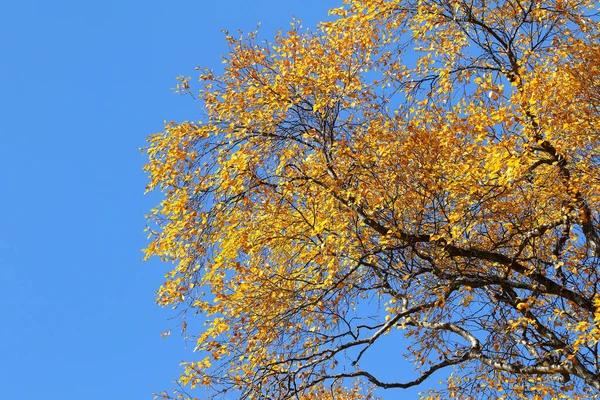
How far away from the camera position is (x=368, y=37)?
11.6 m

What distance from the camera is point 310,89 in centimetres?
1083

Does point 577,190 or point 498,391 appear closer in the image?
point 577,190

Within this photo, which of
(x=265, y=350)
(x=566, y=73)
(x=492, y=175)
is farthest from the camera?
(x=566, y=73)

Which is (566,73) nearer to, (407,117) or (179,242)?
(407,117)

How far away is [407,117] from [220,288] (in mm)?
4403

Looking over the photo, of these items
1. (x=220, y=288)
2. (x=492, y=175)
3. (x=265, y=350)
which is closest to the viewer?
(x=492, y=175)

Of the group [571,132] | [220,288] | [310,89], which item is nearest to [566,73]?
[571,132]

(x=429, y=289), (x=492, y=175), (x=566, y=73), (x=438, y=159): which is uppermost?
(x=566, y=73)

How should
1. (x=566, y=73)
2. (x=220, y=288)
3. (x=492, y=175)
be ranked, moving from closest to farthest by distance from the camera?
(x=492, y=175) → (x=220, y=288) → (x=566, y=73)

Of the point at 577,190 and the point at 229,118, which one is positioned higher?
the point at 229,118

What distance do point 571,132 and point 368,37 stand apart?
3828mm

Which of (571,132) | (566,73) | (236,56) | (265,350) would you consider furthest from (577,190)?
(236,56)

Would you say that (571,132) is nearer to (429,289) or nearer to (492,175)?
(492,175)

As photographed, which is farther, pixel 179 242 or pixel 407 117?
pixel 407 117
